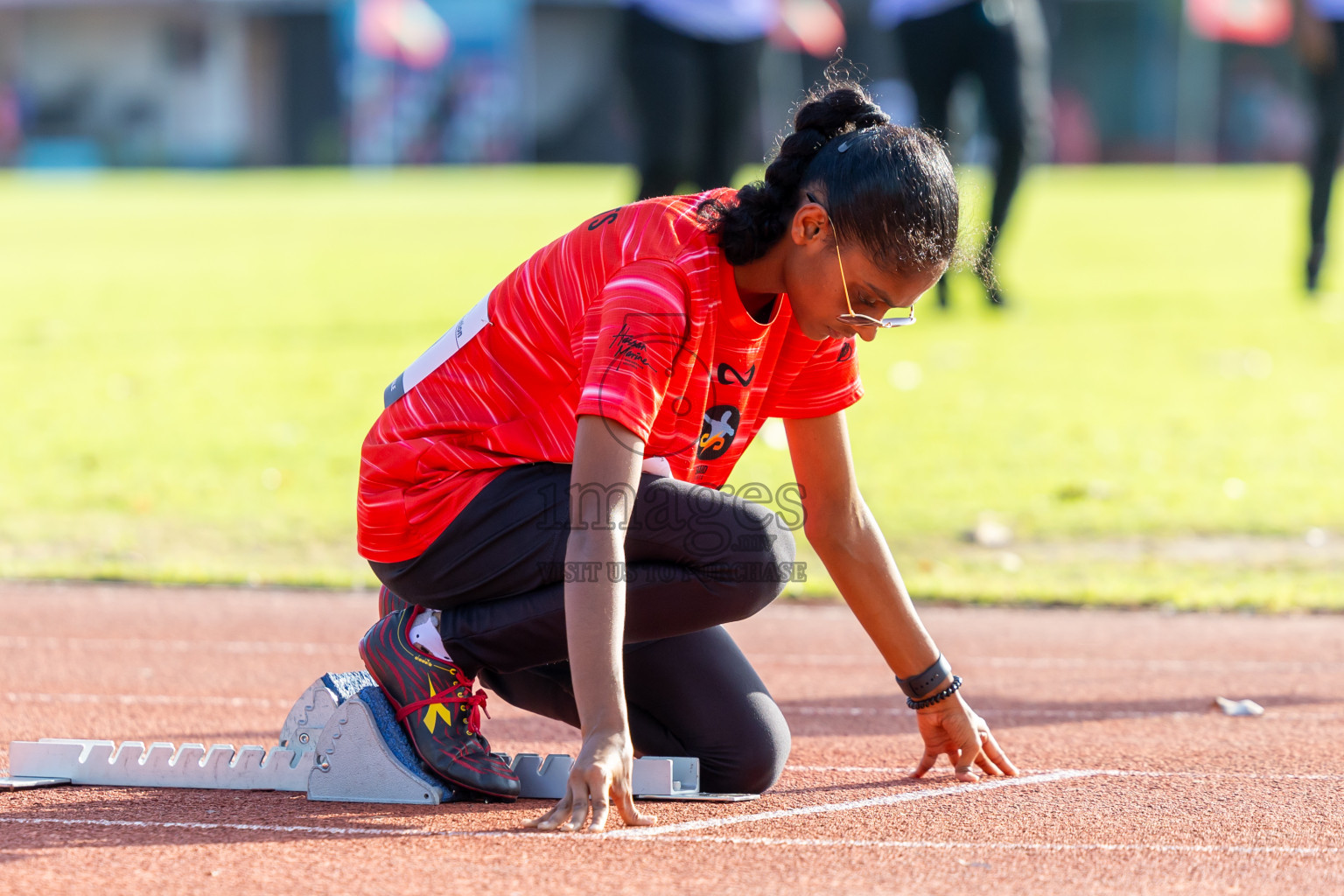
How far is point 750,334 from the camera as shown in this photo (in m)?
2.71

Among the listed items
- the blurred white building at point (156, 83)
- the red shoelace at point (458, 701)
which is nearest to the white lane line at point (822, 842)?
the red shoelace at point (458, 701)

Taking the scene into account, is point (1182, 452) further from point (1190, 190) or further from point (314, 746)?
point (1190, 190)

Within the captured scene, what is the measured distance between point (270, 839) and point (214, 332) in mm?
7471

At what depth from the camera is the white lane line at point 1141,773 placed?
3039 millimetres

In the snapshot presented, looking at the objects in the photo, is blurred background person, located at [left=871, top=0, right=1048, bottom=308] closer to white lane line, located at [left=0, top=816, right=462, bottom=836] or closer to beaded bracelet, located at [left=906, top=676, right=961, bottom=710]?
beaded bracelet, located at [left=906, top=676, right=961, bottom=710]

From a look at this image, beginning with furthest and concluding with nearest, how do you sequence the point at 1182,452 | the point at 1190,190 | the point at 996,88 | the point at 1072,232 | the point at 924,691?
the point at 1190,190 → the point at 1072,232 → the point at 996,88 → the point at 1182,452 → the point at 924,691

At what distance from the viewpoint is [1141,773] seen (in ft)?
10.1

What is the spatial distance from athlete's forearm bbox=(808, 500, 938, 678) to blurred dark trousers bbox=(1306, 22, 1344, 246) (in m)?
6.94

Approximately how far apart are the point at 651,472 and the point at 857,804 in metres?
0.71

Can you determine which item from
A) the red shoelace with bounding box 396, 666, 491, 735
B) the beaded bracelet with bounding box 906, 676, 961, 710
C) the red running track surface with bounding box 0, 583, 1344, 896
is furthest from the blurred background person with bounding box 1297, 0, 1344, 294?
the red shoelace with bounding box 396, 666, 491, 735

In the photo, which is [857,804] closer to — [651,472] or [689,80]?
[651,472]

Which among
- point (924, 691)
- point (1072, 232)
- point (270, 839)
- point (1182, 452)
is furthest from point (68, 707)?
point (1072, 232)

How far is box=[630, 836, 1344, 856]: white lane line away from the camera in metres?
2.56
